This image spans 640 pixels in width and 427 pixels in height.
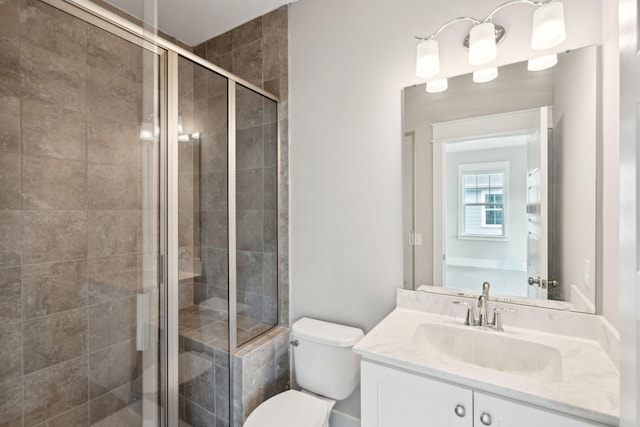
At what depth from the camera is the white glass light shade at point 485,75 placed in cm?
132

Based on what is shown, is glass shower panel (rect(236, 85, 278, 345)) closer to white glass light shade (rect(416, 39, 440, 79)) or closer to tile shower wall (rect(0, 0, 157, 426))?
tile shower wall (rect(0, 0, 157, 426))

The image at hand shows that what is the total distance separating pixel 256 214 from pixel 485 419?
138cm

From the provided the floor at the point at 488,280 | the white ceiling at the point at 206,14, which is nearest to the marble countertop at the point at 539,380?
the floor at the point at 488,280

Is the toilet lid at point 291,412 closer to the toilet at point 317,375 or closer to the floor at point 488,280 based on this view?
the toilet at point 317,375

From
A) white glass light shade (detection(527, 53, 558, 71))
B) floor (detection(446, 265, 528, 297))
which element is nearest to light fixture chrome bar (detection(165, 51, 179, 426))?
floor (detection(446, 265, 528, 297))

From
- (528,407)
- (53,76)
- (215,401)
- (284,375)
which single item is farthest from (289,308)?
(53,76)

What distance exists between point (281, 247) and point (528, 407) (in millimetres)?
1376

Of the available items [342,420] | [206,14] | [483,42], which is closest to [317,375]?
[342,420]

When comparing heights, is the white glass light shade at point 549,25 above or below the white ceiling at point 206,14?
below

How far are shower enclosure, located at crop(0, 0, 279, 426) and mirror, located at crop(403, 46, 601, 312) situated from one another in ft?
3.45

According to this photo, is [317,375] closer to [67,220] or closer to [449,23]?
[67,220]

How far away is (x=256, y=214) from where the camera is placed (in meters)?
1.78

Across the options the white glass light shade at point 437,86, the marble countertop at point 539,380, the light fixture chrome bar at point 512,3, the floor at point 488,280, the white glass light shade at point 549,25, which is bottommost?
the marble countertop at point 539,380

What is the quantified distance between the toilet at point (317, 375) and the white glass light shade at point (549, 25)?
1.51 m
